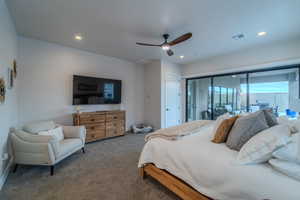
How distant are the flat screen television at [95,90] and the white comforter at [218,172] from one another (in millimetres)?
2920

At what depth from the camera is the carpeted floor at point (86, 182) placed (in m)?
1.83

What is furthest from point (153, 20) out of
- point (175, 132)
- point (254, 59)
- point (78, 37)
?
point (254, 59)

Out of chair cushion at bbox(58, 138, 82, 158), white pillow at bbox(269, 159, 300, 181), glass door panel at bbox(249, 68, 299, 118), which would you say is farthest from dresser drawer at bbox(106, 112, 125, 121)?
glass door panel at bbox(249, 68, 299, 118)

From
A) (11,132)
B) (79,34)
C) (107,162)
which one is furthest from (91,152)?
(79,34)

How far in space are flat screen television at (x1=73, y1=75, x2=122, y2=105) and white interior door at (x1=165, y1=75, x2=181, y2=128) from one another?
5.87ft

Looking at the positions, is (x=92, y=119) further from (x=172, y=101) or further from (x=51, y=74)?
(x=172, y=101)

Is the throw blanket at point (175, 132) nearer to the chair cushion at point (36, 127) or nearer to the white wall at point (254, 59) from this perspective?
the chair cushion at point (36, 127)

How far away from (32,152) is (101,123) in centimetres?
187

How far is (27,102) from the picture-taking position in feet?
10.8

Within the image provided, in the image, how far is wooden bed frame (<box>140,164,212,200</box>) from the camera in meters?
1.48

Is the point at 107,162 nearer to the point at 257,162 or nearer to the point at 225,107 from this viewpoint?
the point at 257,162

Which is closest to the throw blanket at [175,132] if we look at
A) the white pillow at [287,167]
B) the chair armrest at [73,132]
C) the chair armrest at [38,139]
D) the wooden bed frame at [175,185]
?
the wooden bed frame at [175,185]

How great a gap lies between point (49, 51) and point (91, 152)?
2.76m

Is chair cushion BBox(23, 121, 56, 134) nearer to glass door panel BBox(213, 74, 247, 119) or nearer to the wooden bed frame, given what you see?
the wooden bed frame
